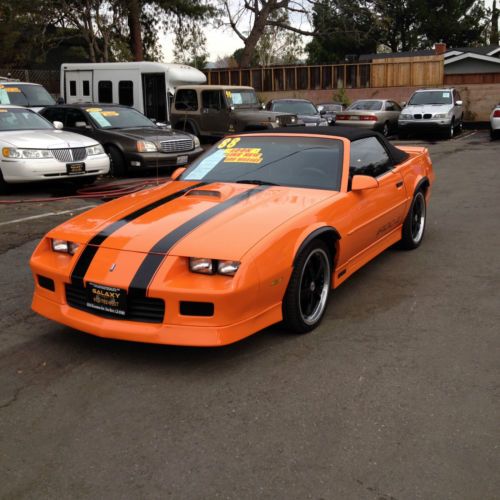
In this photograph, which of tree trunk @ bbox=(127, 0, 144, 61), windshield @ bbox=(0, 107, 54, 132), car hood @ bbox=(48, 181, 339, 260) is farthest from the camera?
tree trunk @ bbox=(127, 0, 144, 61)

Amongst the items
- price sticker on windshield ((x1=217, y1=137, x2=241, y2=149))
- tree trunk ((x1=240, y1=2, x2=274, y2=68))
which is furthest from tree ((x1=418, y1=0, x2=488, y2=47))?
price sticker on windshield ((x1=217, y1=137, x2=241, y2=149))

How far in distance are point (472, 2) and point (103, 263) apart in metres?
52.4

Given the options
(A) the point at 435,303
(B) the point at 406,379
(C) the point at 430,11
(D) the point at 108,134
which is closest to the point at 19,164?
(D) the point at 108,134

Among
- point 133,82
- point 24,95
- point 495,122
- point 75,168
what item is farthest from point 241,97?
point 75,168

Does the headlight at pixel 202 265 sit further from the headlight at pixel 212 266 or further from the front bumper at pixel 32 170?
the front bumper at pixel 32 170

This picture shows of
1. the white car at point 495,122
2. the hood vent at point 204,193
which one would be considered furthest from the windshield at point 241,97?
the hood vent at point 204,193

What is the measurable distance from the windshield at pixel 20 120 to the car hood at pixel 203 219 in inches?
267

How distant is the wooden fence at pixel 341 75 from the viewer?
29.8 metres

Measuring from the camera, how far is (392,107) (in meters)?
22.9

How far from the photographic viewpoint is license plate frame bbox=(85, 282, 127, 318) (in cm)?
362

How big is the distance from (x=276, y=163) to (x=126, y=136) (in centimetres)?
760

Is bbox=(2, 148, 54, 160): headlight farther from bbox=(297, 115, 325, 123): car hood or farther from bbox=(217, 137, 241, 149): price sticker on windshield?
bbox=(297, 115, 325, 123): car hood

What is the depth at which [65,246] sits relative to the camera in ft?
13.3

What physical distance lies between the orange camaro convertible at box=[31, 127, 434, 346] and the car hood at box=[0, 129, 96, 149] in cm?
523
